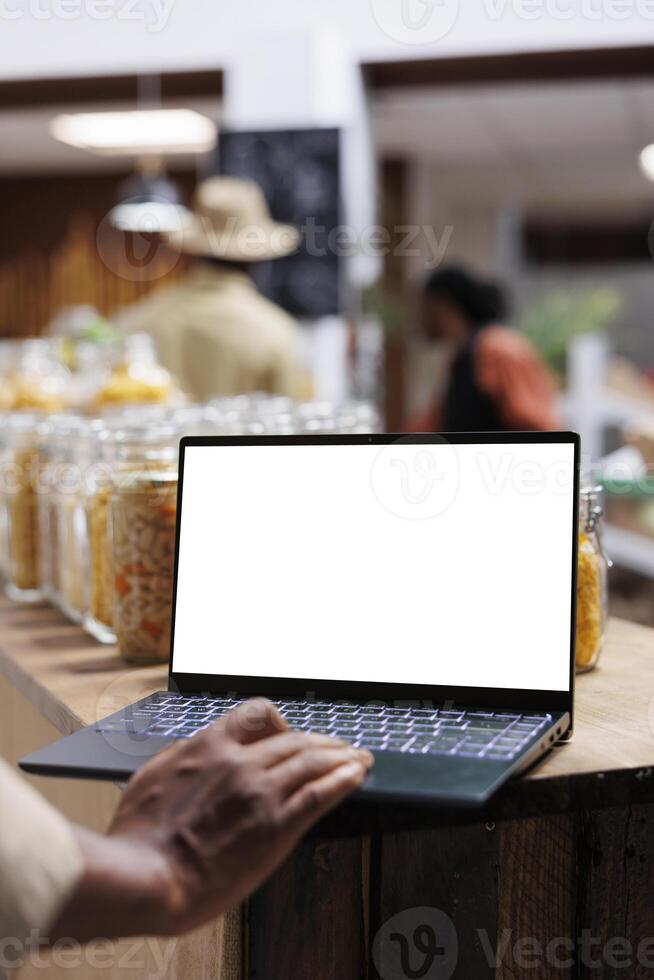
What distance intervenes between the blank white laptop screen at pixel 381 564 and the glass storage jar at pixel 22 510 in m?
0.70

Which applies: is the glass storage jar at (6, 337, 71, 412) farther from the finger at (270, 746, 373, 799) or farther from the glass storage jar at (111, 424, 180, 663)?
the finger at (270, 746, 373, 799)

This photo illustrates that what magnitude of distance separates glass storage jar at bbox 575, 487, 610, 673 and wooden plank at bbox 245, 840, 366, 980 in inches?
13.1

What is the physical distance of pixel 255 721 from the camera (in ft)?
2.77

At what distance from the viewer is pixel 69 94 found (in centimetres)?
517

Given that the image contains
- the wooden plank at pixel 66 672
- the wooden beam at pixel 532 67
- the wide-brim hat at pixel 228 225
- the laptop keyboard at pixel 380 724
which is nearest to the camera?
the laptop keyboard at pixel 380 724

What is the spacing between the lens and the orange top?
3.93 m

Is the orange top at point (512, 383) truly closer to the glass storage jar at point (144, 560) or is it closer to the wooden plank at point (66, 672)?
the wooden plank at point (66, 672)

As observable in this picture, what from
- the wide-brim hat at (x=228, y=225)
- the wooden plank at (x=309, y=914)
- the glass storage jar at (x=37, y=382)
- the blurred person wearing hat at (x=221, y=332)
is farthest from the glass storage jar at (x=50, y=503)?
the wide-brim hat at (x=228, y=225)

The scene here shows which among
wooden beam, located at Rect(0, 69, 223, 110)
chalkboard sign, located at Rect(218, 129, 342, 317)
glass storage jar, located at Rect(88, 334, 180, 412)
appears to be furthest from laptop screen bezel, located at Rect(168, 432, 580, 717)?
wooden beam, located at Rect(0, 69, 223, 110)

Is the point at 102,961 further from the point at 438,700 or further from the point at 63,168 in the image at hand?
the point at 63,168

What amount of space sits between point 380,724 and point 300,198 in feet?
13.4

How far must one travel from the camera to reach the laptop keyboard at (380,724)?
2.81 feet

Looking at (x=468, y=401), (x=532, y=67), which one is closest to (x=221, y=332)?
(x=468, y=401)

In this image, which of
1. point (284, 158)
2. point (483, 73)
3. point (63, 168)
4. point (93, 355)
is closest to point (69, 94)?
point (284, 158)
